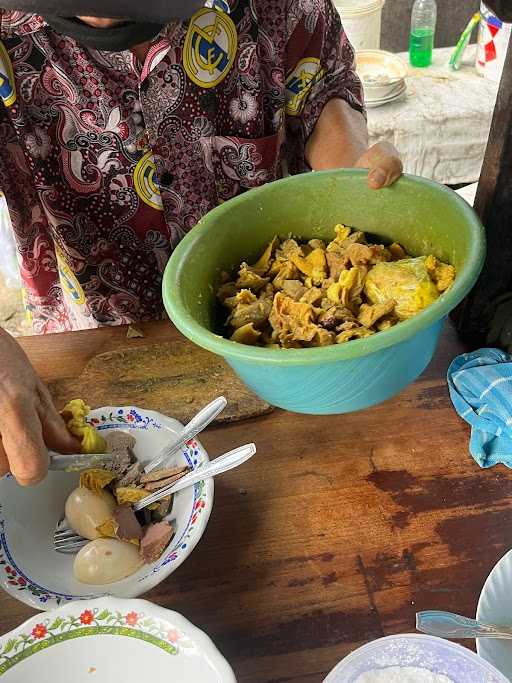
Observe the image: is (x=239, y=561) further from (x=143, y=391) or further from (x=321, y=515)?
(x=143, y=391)

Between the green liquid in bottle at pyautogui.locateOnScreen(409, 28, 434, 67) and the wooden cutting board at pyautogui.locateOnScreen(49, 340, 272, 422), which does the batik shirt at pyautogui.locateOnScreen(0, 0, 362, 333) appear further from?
the green liquid in bottle at pyautogui.locateOnScreen(409, 28, 434, 67)

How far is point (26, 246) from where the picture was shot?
1464 mm

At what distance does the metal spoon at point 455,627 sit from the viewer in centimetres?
74

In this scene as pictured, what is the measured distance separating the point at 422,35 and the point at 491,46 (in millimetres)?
381

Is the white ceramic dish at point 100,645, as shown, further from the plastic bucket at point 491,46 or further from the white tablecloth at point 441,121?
the plastic bucket at point 491,46

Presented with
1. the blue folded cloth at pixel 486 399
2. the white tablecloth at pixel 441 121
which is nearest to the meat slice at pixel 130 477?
the blue folded cloth at pixel 486 399

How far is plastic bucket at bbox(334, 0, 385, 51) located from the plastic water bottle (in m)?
0.19

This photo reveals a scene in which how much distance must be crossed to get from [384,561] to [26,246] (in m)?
1.03

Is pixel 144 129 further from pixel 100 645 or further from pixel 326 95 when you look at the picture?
pixel 100 645

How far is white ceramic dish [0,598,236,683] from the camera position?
73 cm

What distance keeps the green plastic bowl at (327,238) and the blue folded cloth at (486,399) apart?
0.12 metres

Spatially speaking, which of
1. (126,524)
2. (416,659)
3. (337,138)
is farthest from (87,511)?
(337,138)

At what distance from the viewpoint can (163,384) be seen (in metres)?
1.17

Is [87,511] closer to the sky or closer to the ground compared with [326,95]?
A: closer to the ground
